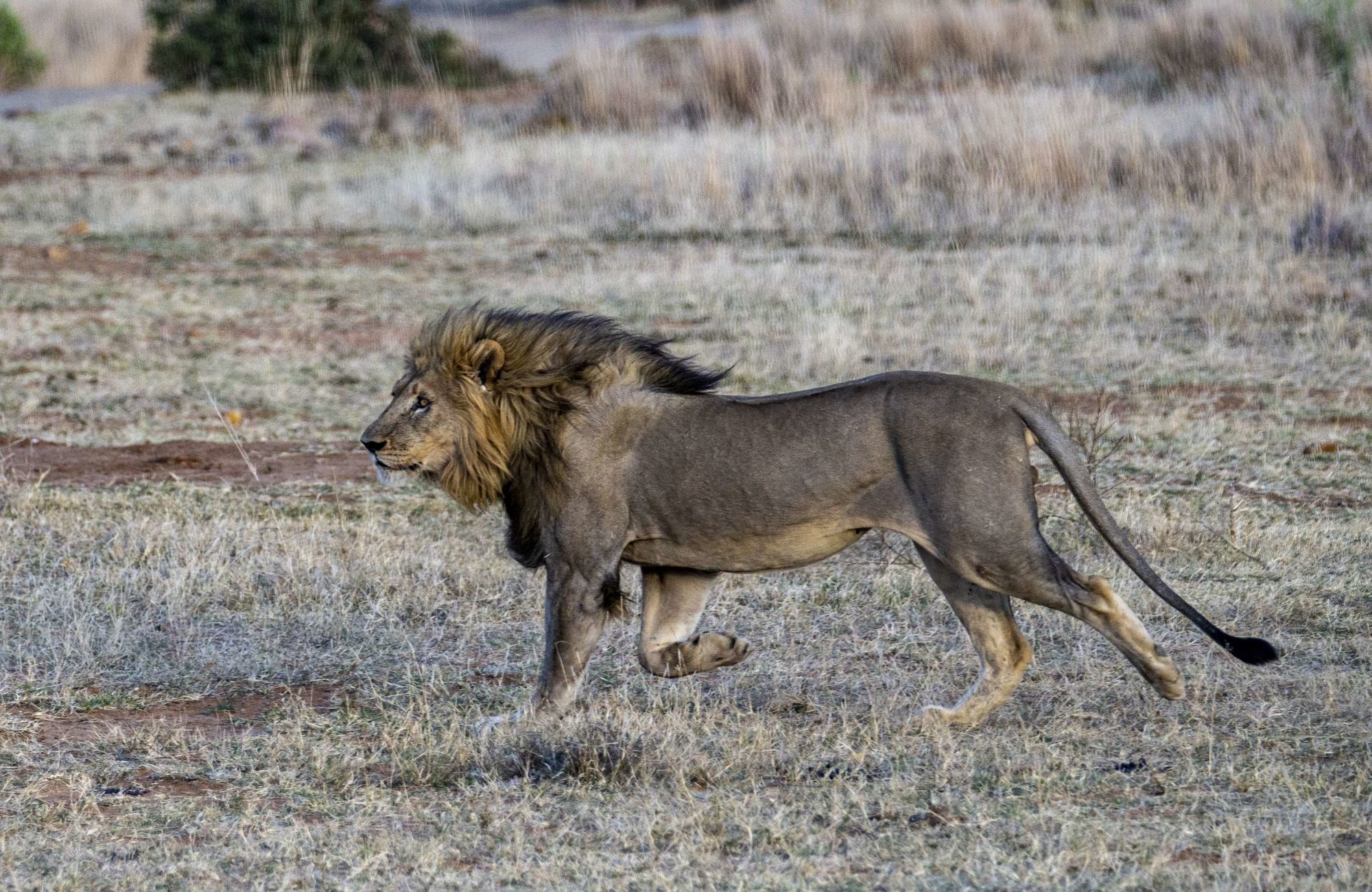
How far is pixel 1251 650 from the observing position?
5562 mm

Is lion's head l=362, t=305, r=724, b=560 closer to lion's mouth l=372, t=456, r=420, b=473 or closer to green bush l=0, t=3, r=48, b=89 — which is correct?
lion's mouth l=372, t=456, r=420, b=473

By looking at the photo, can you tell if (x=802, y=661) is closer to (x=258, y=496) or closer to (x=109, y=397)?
(x=258, y=496)

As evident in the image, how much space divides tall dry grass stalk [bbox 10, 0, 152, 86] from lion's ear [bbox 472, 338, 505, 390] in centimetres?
2861

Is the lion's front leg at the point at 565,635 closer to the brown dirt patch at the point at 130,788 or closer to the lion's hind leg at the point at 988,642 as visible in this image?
the brown dirt patch at the point at 130,788

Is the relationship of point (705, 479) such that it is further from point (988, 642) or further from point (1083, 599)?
point (1083, 599)

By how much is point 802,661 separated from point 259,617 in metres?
2.21

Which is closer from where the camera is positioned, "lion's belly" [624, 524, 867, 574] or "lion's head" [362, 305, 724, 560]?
"lion's belly" [624, 524, 867, 574]

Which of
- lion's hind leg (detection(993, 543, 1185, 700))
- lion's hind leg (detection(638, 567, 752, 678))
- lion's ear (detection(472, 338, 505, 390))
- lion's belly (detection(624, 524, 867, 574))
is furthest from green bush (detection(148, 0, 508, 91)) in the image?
lion's hind leg (detection(993, 543, 1185, 700))

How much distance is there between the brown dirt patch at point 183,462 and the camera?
9.79m

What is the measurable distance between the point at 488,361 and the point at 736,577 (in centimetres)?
224

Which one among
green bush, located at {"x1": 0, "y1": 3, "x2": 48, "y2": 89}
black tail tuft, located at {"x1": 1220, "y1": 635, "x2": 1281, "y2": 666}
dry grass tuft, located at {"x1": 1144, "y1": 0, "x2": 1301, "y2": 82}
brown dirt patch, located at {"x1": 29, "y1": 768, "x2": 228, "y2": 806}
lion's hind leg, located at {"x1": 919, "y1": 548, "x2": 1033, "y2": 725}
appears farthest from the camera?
green bush, located at {"x1": 0, "y1": 3, "x2": 48, "y2": 89}

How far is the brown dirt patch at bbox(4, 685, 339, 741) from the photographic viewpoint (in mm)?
6027

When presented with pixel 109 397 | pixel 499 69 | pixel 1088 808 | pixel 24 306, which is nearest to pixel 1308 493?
pixel 1088 808

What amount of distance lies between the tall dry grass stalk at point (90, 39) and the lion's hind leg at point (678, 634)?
28.9m
